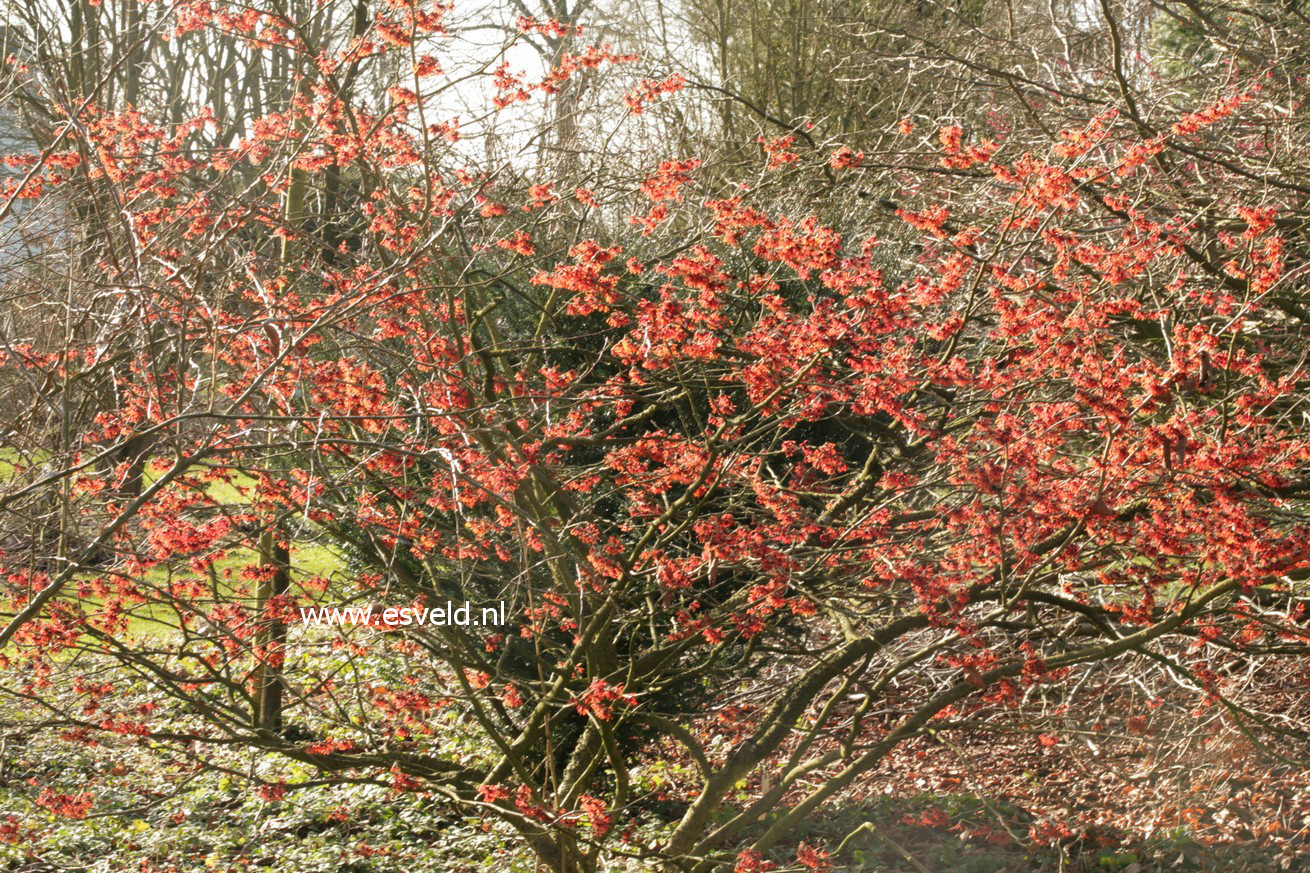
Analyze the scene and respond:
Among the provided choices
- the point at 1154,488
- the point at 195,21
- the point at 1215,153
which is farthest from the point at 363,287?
the point at 1215,153

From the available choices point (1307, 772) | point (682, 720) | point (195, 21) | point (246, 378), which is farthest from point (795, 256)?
point (1307, 772)

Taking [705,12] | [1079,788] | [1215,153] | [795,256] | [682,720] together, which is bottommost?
[1079,788]

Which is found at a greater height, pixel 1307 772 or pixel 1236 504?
pixel 1236 504

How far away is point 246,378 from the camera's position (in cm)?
538

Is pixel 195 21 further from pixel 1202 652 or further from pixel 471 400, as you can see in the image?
pixel 1202 652

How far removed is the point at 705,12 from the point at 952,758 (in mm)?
10400

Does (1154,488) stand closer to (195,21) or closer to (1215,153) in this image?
(1215,153)

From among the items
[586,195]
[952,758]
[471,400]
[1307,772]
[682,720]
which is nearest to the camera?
[471,400]

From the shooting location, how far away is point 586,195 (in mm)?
5629

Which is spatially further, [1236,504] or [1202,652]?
[1202,652]

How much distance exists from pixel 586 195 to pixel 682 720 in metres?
3.08

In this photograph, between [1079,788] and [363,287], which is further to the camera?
[1079,788]

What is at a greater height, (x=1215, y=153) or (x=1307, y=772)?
(x=1215, y=153)

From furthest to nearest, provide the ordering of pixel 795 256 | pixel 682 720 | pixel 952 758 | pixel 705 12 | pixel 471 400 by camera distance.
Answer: pixel 705 12 → pixel 952 758 → pixel 682 720 → pixel 471 400 → pixel 795 256
